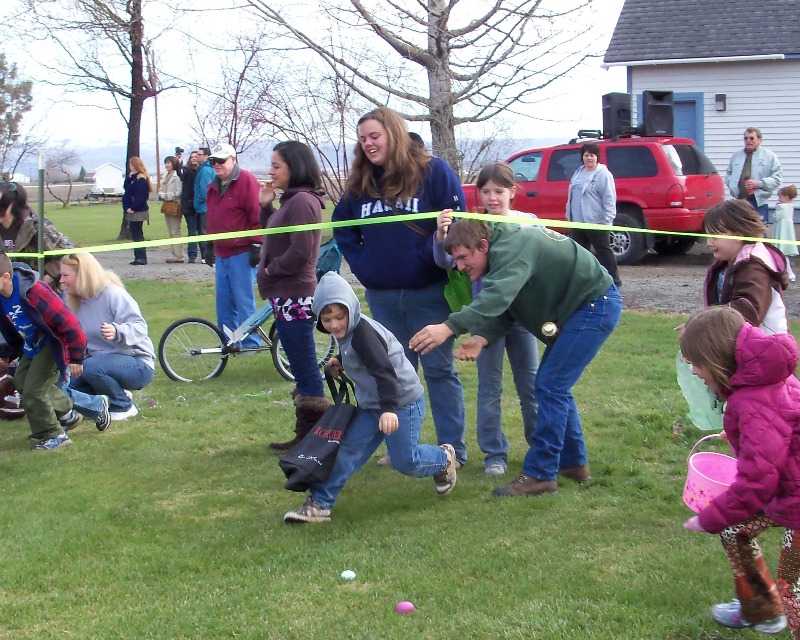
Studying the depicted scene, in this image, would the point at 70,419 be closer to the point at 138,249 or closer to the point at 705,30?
the point at 138,249

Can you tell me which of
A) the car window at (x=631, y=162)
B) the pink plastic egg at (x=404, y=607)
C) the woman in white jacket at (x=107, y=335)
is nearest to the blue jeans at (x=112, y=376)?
the woman in white jacket at (x=107, y=335)

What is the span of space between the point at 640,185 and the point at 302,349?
10.4 m

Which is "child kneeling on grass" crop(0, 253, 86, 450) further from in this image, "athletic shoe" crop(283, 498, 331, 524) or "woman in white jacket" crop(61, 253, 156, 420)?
"athletic shoe" crop(283, 498, 331, 524)

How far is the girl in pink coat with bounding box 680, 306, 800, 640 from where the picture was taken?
3.24 metres

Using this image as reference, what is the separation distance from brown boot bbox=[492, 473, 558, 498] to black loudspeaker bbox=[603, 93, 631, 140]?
1322 cm

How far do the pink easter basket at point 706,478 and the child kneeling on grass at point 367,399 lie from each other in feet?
4.75

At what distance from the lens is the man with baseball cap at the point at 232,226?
824 cm

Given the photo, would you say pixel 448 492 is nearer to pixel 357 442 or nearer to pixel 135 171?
pixel 357 442

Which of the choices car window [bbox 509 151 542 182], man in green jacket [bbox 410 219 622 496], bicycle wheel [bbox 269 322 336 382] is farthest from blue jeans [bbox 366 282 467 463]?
car window [bbox 509 151 542 182]

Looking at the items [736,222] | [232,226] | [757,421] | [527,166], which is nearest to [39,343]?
[232,226]

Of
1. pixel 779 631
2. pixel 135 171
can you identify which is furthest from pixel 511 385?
pixel 135 171

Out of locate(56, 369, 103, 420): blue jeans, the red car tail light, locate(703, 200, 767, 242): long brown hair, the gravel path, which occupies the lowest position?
the gravel path

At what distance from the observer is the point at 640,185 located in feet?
50.2

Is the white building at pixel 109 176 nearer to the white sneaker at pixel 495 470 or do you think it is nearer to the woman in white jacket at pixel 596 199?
the woman in white jacket at pixel 596 199
